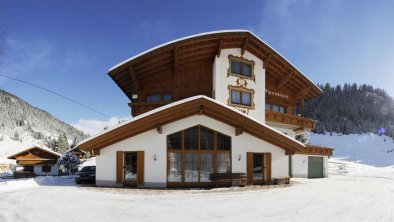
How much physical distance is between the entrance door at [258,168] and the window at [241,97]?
5.70 m

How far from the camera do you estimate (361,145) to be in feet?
318

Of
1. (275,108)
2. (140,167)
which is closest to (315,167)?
(275,108)

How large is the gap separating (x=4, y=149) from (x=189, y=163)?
187 m

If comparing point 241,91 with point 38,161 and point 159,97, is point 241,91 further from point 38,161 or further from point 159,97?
point 38,161

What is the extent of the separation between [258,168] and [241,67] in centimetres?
886

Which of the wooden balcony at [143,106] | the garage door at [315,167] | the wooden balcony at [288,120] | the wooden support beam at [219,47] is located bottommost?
the garage door at [315,167]

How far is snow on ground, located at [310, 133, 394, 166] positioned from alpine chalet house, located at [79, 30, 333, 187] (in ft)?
194

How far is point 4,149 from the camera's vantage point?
566 ft

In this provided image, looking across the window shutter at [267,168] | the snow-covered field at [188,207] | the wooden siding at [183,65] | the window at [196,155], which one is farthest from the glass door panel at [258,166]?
the wooden siding at [183,65]

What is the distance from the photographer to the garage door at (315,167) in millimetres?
28169

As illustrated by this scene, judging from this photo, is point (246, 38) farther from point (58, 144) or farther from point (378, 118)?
point (378, 118)

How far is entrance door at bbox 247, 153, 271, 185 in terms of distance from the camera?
19453 millimetres

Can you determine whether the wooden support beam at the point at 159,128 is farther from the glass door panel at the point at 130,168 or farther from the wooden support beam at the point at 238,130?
the wooden support beam at the point at 238,130

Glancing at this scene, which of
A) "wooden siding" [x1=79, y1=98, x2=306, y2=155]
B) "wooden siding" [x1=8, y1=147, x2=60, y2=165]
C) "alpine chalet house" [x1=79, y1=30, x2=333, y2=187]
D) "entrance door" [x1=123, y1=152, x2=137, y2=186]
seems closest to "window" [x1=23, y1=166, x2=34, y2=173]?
"wooden siding" [x1=8, y1=147, x2=60, y2=165]
